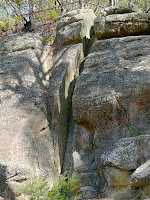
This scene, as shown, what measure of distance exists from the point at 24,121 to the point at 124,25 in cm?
481

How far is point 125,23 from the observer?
8633 mm

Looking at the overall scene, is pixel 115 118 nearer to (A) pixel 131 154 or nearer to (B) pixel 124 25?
(A) pixel 131 154

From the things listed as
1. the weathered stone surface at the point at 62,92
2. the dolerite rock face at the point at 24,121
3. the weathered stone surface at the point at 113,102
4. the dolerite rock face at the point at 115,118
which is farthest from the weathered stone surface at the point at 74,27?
the weathered stone surface at the point at 113,102

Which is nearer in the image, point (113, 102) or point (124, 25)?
point (113, 102)

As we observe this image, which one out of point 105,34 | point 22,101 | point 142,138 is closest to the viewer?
point 142,138

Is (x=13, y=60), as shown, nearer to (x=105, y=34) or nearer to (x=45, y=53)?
(x=45, y=53)

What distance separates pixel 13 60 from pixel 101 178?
471 cm

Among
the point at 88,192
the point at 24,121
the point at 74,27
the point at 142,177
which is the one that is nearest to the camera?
the point at 142,177

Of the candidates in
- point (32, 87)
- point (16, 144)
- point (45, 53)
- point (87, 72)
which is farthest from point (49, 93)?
point (45, 53)

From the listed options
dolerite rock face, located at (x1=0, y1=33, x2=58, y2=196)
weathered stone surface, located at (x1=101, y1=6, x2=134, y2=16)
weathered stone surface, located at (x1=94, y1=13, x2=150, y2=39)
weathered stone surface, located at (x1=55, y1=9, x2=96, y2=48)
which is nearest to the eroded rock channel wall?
dolerite rock face, located at (x1=0, y1=33, x2=58, y2=196)

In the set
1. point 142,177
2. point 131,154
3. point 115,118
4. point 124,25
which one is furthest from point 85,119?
point 124,25

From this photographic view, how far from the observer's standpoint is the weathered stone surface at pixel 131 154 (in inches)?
193

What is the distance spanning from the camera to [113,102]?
5.75 metres

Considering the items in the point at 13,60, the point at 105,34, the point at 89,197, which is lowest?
the point at 89,197
